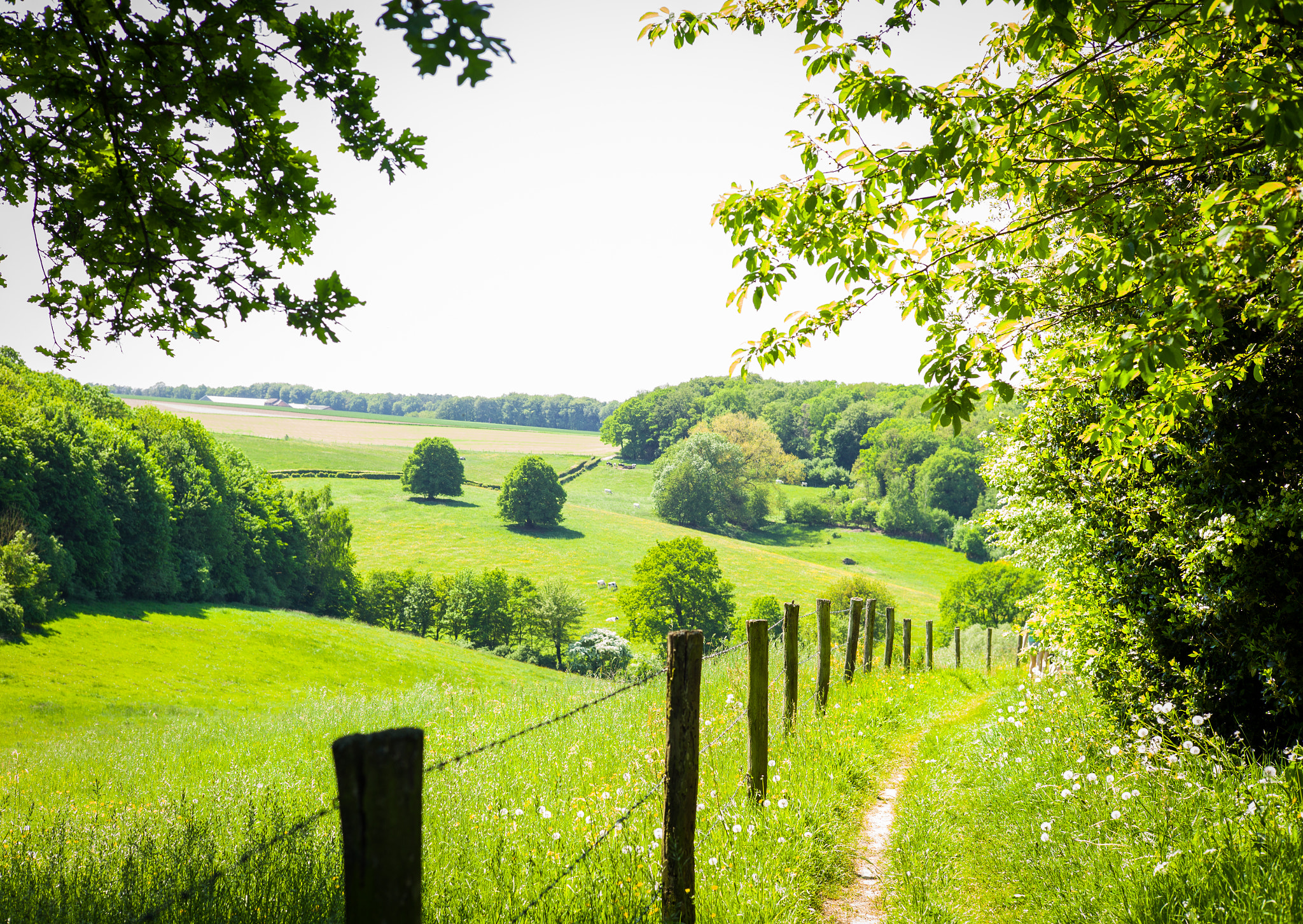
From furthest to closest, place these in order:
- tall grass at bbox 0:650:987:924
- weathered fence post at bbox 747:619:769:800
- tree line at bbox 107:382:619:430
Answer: tree line at bbox 107:382:619:430
weathered fence post at bbox 747:619:769:800
tall grass at bbox 0:650:987:924

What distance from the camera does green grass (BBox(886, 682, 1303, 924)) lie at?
3424 mm

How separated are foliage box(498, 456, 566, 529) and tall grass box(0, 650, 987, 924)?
7821 cm

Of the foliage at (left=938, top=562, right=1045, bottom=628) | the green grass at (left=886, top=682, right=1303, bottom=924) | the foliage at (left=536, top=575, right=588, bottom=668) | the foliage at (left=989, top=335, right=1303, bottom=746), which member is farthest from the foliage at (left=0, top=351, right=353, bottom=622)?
the foliage at (left=938, top=562, right=1045, bottom=628)

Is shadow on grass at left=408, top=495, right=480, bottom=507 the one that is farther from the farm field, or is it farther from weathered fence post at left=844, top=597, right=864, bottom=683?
weathered fence post at left=844, top=597, right=864, bottom=683

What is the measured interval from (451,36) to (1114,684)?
7.30 meters

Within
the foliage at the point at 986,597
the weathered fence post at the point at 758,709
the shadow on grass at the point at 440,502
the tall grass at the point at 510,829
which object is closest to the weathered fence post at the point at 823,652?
the tall grass at the point at 510,829

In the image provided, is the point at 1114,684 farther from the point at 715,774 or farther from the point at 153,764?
the point at 153,764

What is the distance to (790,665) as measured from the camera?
7055 mm

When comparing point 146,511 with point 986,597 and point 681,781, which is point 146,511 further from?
point 986,597

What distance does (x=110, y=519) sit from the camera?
50188mm

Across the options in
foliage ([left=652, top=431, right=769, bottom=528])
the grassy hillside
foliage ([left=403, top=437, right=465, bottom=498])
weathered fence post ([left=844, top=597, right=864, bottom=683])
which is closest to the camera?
weathered fence post ([left=844, top=597, right=864, bottom=683])

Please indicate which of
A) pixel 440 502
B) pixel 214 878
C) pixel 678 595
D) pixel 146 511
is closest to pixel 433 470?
pixel 440 502

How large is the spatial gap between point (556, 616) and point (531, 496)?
94.7ft

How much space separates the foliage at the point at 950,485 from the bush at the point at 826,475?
61.9ft
